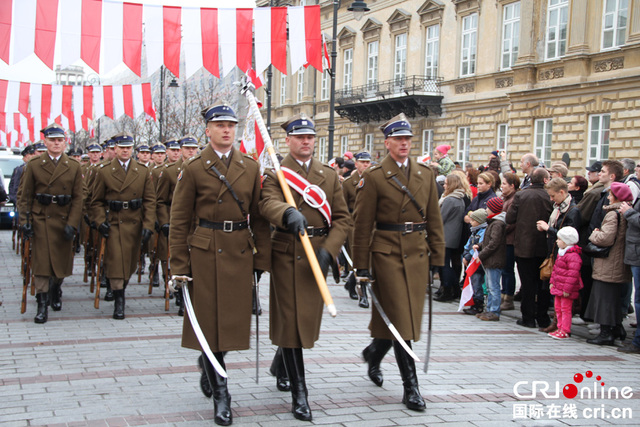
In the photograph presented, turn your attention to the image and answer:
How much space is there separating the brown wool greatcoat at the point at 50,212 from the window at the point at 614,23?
1894cm

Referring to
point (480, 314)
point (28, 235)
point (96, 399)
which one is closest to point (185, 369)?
point (96, 399)

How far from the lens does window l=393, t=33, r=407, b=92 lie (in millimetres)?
33375

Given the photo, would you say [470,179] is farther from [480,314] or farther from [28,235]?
[28,235]

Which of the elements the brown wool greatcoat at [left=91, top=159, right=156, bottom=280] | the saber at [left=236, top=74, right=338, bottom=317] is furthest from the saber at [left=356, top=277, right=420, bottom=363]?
the brown wool greatcoat at [left=91, top=159, right=156, bottom=280]

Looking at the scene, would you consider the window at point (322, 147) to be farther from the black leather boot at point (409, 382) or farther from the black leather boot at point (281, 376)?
the black leather boot at point (409, 382)

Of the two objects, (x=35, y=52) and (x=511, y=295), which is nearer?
(x=511, y=295)

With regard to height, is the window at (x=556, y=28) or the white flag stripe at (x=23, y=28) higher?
the window at (x=556, y=28)

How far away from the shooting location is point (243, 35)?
42.7 ft

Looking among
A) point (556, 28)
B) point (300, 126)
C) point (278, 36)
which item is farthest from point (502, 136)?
point (300, 126)

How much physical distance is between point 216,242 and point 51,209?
4.43m

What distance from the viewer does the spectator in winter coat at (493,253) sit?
920cm

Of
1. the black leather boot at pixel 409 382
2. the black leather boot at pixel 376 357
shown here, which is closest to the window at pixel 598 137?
the black leather boot at pixel 376 357

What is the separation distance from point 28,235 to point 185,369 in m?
3.51

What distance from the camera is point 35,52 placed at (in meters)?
12.1
